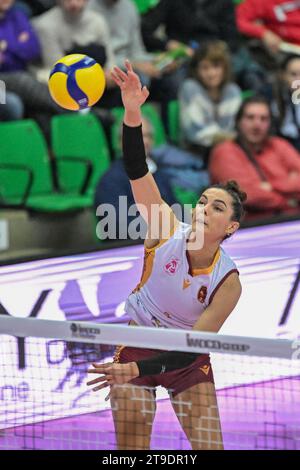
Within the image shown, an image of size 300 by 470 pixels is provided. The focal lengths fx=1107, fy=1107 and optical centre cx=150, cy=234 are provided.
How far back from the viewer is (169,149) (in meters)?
9.29

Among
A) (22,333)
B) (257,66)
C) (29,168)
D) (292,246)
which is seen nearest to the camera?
(22,333)

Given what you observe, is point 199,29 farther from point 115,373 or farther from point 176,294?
point 115,373

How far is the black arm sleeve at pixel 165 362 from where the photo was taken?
15.7 feet

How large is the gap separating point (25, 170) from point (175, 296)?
3765 mm

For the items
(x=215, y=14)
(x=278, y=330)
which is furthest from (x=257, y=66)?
(x=278, y=330)

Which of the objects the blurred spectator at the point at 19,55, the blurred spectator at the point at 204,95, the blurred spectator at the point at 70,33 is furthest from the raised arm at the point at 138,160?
the blurred spectator at the point at 204,95

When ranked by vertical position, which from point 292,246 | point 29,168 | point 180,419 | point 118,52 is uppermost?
point 118,52

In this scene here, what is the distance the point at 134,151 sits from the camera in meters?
5.09

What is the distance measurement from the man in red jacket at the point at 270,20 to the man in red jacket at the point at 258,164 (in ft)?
5.47

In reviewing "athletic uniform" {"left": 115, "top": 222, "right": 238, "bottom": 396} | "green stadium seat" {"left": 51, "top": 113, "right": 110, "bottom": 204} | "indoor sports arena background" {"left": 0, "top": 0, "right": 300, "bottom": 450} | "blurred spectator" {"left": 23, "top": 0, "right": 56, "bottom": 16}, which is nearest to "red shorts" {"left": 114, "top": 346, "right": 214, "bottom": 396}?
"athletic uniform" {"left": 115, "top": 222, "right": 238, "bottom": 396}

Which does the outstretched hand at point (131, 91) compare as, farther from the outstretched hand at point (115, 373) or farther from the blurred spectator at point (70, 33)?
the blurred spectator at point (70, 33)

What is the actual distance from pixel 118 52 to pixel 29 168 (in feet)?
6.23

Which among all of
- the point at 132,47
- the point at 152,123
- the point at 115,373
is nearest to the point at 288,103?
the point at 152,123

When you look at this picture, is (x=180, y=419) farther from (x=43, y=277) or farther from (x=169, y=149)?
(x=169, y=149)
